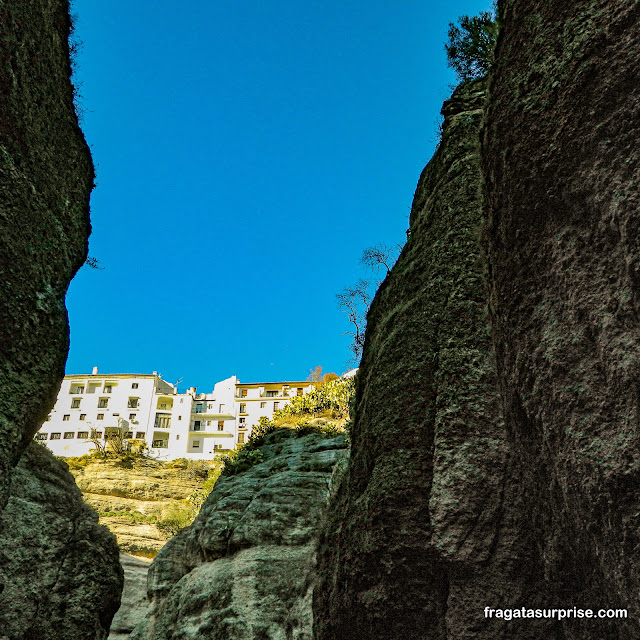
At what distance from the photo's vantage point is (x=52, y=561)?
31.8ft

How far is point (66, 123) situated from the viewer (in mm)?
9273

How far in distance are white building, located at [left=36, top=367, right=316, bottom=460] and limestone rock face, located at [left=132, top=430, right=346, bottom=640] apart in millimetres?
67383

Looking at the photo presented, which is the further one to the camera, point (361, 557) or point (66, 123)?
point (66, 123)

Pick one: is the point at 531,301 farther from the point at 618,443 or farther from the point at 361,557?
the point at 361,557

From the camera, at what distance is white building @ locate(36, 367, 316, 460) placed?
84.8m

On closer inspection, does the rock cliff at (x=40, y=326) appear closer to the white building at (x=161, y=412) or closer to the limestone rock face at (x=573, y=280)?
the limestone rock face at (x=573, y=280)

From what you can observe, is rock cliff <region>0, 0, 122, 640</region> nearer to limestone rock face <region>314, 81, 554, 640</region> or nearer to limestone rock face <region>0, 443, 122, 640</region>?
limestone rock face <region>0, 443, 122, 640</region>

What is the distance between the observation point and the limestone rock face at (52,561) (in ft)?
29.7

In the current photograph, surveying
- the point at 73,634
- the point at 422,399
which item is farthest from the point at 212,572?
the point at 422,399

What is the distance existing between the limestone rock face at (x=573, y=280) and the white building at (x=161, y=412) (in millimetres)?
78427

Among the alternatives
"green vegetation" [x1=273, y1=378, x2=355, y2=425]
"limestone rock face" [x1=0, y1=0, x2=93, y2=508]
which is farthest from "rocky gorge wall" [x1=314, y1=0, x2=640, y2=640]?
"green vegetation" [x1=273, y1=378, x2=355, y2=425]

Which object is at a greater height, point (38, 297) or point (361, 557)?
point (38, 297)

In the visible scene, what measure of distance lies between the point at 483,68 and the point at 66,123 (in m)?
10.8

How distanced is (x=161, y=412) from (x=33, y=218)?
8307cm
